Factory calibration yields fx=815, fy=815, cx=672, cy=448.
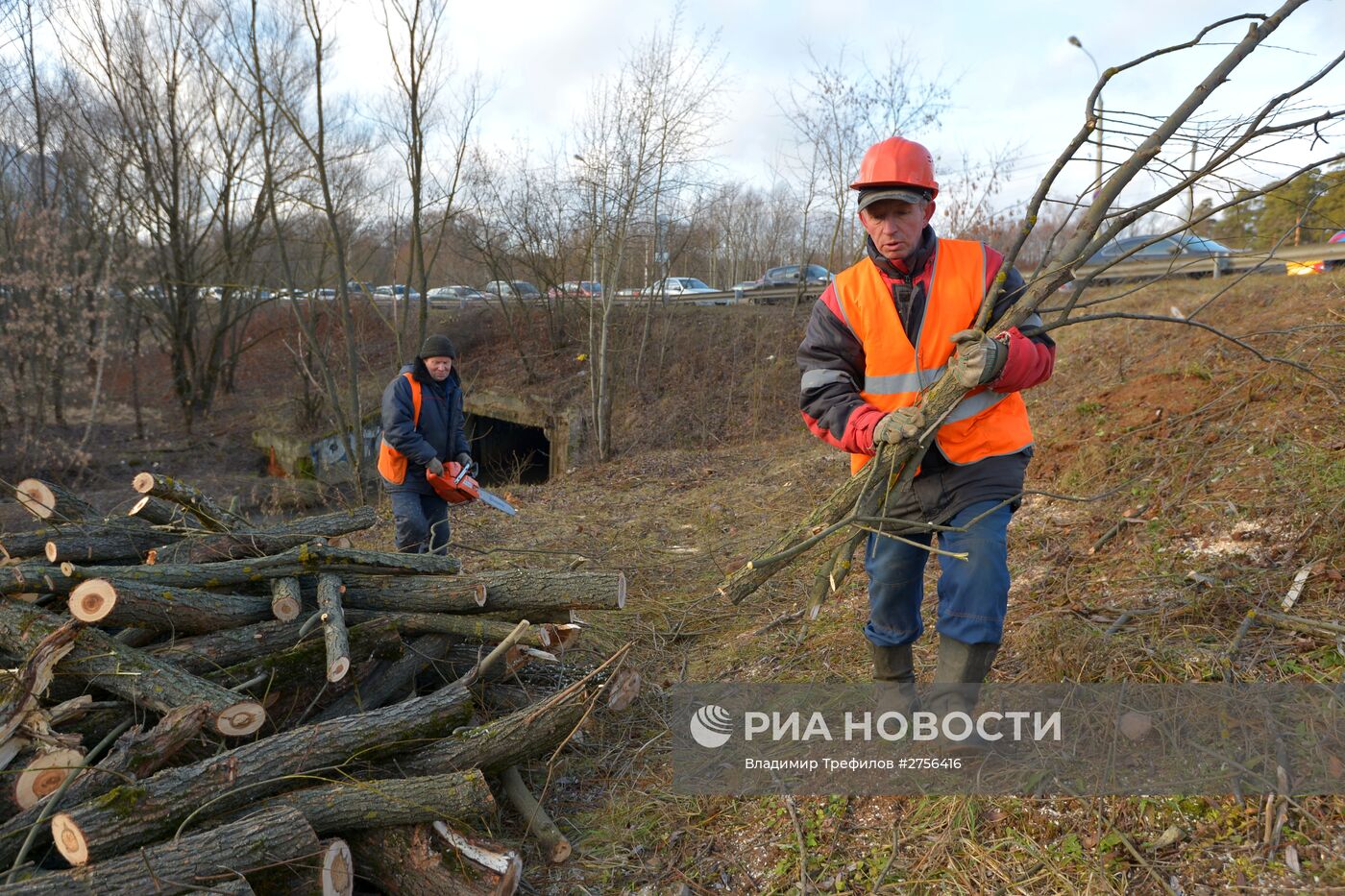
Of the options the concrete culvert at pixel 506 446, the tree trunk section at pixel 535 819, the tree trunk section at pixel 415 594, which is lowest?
the concrete culvert at pixel 506 446

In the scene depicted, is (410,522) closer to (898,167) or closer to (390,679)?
(390,679)

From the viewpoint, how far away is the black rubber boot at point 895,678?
9.98 ft

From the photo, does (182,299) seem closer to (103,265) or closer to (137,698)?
(103,265)

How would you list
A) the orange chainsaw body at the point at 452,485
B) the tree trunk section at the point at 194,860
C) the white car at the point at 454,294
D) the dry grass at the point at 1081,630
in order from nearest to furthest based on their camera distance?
the tree trunk section at the point at 194,860 → the dry grass at the point at 1081,630 → the orange chainsaw body at the point at 452,485 → the white car at the point at 454,294

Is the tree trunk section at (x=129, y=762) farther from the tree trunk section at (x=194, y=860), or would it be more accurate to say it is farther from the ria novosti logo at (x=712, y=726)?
the ria novosti logo at (x=712, y=726)

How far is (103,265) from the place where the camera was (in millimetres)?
17359

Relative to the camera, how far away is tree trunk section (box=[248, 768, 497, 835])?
2828 millimetres

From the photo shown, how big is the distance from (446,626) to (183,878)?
1616mm


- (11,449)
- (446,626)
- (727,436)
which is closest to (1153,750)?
(446,626)

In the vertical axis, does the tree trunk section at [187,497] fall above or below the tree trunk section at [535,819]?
above

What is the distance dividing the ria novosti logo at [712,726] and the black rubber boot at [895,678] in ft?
2.74

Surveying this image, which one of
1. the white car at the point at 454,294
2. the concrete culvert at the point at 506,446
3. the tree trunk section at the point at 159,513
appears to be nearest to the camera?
the tree trunk section at the point at 159,513

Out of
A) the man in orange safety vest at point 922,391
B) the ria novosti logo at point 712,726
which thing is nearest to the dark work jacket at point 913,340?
the man in orange safety vest at point 922,391

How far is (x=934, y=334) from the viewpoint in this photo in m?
2.85
